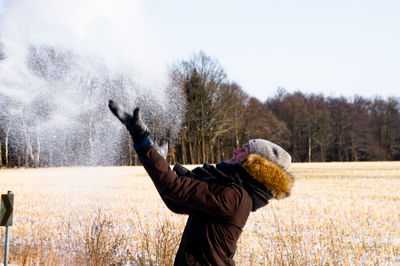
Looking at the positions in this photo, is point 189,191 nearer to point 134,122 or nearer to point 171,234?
point 134,122

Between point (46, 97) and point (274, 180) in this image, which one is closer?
point (274, 180)

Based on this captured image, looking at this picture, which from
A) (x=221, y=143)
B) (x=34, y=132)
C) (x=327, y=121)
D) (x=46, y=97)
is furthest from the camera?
(x=327, y=121)

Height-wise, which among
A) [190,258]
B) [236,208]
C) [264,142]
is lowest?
[190,258]

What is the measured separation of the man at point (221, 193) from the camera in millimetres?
2488

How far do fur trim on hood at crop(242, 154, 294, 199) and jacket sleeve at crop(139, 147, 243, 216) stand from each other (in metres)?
0.19

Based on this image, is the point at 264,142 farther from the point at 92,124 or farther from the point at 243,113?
the point at 243,113

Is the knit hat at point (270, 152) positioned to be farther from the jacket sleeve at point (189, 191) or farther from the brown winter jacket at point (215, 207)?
the jacket sleeve at point (189, 191)

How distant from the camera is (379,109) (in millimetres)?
81188

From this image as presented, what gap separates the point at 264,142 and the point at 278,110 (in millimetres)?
79232

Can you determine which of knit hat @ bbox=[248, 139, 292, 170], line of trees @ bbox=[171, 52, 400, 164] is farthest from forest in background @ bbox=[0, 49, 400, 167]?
knit hat @ bbox=[248, 139, 292, 170]

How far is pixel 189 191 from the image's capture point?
2498 millimetres

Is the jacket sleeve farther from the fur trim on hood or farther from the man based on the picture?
the fur trim on hood

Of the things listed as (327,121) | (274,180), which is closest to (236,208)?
(274,180)

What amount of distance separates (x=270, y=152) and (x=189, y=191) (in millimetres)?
804
